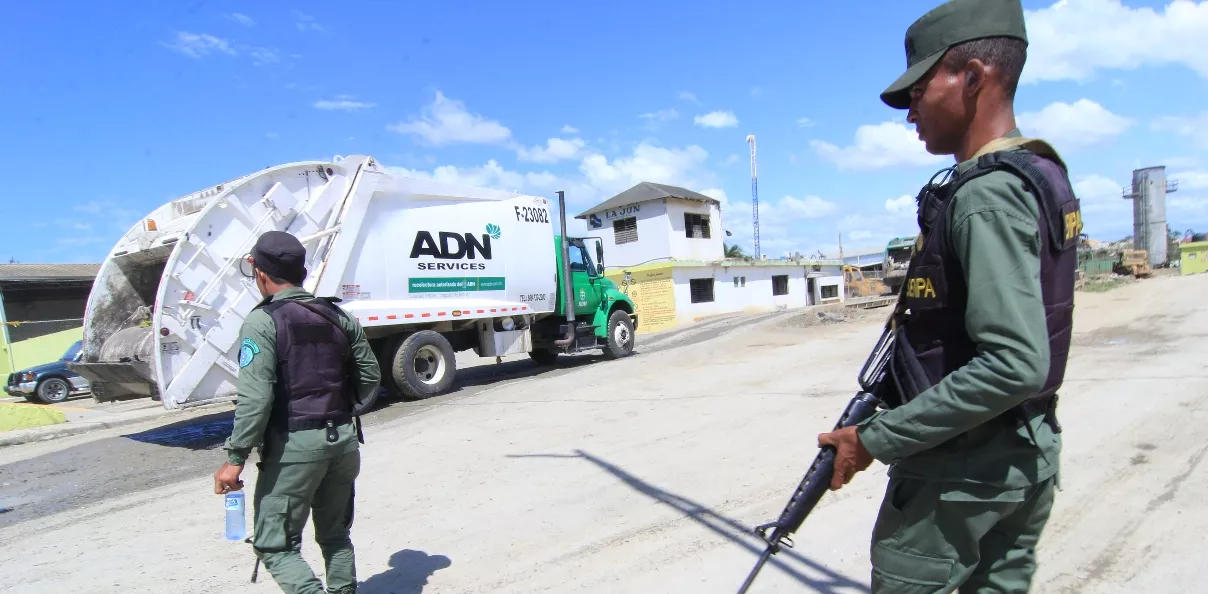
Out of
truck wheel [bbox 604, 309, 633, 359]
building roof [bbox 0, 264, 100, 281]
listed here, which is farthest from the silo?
building roof [bbox 0, 264, 100, 281]

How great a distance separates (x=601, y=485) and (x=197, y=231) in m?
5.87

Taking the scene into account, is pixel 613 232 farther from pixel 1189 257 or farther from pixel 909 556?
pixel 909 556

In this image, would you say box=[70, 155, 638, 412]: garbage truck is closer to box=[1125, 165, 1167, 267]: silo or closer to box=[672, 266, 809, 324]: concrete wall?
box=[672, 266, 809, 324]: concrete wall

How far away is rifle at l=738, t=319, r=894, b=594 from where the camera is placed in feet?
5.89

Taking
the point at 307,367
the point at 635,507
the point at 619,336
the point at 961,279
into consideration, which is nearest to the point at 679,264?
the point at 619,336

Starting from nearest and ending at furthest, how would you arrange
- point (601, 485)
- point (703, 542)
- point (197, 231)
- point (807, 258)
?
1. point (703, 542)
2. point (601, 485)
3. point (197, 231)
4. point (807, 258)

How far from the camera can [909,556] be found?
1633 millimetres

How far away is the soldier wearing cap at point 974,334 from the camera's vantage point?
144cm

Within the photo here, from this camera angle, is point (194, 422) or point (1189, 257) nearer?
point (194, 422)

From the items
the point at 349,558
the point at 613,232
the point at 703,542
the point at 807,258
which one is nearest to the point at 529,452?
the point at 703,542

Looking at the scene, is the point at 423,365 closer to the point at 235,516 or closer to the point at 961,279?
the point at 235,516

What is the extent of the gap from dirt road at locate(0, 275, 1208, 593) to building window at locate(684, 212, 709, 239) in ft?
82.2

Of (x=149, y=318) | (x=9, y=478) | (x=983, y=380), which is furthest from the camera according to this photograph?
(x=149, y=318)

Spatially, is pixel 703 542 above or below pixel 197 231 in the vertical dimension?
below
